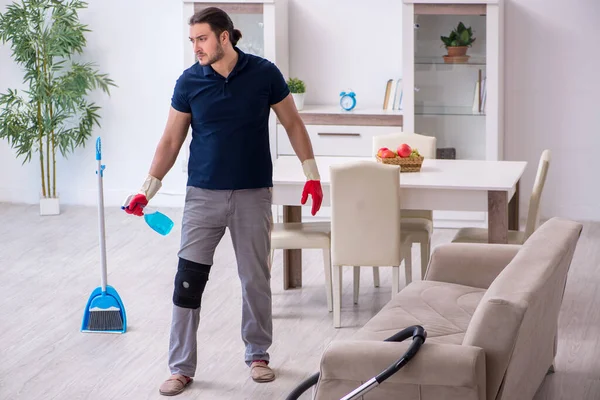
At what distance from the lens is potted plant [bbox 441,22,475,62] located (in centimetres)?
673

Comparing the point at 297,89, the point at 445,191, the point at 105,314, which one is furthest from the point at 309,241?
the point at 297,89

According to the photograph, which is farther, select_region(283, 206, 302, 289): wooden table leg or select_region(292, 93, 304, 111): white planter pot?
select_region(292, 93, 304, 111): white planter pot

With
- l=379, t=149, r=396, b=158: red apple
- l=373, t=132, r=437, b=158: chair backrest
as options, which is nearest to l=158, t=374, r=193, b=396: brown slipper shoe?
l=379, t=149, r=396, b=158: red apple

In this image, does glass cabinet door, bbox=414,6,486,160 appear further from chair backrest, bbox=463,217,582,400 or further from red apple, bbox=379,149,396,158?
chair backrest, bbox=463,217,582,400

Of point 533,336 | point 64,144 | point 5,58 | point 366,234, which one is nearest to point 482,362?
point 533,336

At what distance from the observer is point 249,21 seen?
708cm

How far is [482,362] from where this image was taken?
2869 mm

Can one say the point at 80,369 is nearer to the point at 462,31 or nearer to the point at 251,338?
the point at 251,338

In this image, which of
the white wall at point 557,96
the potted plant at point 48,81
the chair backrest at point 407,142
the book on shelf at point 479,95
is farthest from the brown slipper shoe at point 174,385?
the white wall at point 557,96

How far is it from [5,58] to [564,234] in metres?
5.34

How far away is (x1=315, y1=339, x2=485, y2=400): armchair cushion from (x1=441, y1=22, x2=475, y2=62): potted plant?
418 cm

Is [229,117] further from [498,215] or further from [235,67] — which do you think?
[498,215]

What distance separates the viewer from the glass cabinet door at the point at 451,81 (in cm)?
673

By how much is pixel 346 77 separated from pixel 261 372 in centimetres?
369
